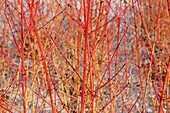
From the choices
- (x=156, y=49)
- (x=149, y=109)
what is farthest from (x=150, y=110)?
(x=156, y=49)

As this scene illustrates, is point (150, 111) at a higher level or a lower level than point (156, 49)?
lower

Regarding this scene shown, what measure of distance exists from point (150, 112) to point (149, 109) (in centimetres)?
8

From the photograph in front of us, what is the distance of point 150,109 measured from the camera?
3074 millimetres

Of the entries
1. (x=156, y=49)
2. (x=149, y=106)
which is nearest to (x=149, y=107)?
(x=149, y=106)

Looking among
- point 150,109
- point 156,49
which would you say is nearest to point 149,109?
point 150,109

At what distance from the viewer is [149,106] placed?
10.3 feet

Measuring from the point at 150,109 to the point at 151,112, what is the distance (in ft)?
0.27

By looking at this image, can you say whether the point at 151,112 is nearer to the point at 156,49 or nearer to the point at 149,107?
the point at 149,107

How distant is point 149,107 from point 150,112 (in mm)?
143

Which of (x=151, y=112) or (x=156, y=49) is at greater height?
(x=156, y=49)

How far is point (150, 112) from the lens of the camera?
299cm

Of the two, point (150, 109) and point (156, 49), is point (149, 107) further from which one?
point (156, 49)

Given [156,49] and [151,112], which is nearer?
[151,112]

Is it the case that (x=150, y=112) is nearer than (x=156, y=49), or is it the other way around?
(x=150, y=112)
